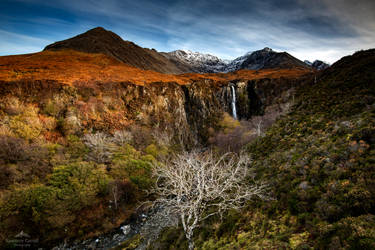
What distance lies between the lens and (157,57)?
4747 inches

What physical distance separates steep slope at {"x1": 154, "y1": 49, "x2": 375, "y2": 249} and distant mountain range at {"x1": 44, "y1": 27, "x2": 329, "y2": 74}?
2483 inches

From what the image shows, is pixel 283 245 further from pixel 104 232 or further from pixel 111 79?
pixel 111 79

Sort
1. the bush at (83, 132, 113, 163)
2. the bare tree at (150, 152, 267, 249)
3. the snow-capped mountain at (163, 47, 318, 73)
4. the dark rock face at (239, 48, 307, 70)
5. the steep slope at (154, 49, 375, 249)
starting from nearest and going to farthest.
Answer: the steep slope at (154, 49, 375, 249) → the bare tree at (150, 152, 267, 249) → the bush at (83, 132, 113, 163) → the snow-capped mountain at (163, 47, 318, 73) → the dark rock face at (239, 48, 307, 70)

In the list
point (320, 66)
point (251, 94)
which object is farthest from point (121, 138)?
point (320, 66)

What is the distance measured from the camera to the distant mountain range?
57812 mm

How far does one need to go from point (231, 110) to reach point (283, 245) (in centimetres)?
4215

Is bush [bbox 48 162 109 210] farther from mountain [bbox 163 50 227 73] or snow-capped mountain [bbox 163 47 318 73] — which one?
mountain [bbox 163 50 227 73]

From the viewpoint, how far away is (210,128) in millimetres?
38125

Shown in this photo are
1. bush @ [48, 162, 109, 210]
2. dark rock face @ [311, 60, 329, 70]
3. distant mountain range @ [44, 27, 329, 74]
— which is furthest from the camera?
dark rock face @ [311, 60, 329, 70]

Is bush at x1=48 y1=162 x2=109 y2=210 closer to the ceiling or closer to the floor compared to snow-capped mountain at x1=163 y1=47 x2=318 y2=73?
Result: closer to the floor

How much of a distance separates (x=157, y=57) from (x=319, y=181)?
130 meters

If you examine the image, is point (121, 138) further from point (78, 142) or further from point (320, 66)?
point (320, 66)

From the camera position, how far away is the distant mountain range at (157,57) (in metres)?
57.8

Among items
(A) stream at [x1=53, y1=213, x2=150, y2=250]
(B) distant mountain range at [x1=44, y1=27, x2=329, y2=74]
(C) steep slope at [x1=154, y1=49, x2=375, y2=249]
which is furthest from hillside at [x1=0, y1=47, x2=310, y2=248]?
(B) distant mountain range at [x1=44, y1=27, x2=329, y2=74]
